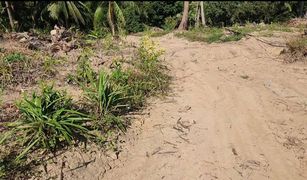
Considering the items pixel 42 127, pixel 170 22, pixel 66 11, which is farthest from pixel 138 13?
pixel 42 127

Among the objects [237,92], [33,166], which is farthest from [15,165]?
[237,92]

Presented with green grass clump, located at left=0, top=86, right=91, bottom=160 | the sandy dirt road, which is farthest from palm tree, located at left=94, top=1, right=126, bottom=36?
green grass clump, located at left=0, top=86, right=91, bottom=160

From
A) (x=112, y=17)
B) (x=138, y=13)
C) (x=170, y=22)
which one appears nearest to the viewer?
(x=112, y=17)

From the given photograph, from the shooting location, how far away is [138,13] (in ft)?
61.1

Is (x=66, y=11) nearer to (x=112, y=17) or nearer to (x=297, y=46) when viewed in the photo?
(x=112, y=17)

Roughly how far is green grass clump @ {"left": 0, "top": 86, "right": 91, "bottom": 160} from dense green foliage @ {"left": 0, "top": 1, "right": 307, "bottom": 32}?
32.4ft

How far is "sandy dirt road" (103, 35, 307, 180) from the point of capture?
3912mm

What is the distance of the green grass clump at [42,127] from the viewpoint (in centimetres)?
377

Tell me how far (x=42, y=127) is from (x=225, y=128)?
2.25 metres

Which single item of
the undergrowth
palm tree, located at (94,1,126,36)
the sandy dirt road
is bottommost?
the sandy dirt road

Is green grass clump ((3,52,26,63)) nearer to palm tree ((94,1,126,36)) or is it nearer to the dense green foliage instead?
palm tree ((94,1,126,36))

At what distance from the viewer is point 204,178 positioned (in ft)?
12.3

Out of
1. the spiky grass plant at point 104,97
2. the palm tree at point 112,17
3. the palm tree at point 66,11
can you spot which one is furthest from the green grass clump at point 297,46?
the palm tree at point 66,11

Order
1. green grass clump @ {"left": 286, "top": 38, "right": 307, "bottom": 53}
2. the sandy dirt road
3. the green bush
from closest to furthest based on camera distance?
the sandy dirt road, green grass clump @ {"left": 286, "top": 38, "right": 307, "bottom": 53}, the green bush
